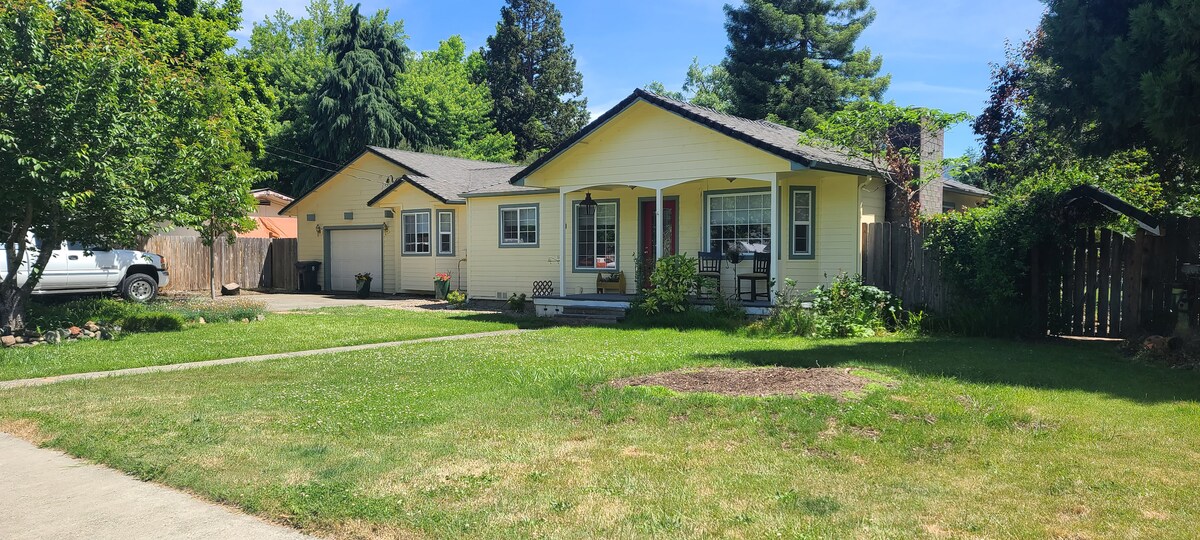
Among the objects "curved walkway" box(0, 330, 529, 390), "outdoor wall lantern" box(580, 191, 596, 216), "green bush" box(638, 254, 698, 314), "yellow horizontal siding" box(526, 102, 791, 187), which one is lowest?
"curved walkway" box(0, 330, 529, 390)

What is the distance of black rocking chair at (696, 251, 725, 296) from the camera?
591 inches

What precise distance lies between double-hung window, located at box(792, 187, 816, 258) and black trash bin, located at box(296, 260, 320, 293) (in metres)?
16.2

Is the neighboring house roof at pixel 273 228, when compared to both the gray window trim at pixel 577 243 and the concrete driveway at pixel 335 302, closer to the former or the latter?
the concrete driveway at pixel 335 302

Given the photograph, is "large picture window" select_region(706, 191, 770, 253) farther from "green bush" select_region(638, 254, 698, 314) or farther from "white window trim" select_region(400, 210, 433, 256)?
"white window trim" select_region(400, 210, 433, 256)

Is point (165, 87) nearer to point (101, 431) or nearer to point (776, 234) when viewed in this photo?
point (101, 431)

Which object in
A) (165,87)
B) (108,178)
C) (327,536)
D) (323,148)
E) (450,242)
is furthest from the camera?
(323,148)

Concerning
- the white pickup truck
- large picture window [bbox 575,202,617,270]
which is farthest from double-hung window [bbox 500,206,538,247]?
the white pickup truck

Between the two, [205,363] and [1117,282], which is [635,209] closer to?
[1117,282]

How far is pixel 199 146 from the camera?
541 inches

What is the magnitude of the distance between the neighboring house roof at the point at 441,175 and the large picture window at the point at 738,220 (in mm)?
7925

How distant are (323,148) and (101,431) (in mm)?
33887

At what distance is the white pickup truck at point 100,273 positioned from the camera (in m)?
17.5

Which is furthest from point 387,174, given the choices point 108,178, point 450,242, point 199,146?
point 108,178

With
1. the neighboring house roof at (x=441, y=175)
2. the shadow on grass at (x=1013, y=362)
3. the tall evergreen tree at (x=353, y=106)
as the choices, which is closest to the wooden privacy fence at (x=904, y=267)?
the shadow on grass at (x=1013, y=362)
